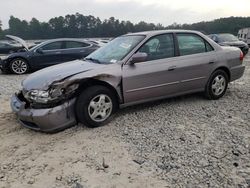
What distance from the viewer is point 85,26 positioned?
175 ft

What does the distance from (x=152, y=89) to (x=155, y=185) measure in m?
2.34

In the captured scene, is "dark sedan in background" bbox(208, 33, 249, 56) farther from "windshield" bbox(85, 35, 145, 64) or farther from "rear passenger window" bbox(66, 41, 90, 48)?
"windshield" bbox(85, 35, 145, 64)

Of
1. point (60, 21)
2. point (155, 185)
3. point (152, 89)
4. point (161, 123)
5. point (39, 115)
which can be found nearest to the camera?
point (155, 185)

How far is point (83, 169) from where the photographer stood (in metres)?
3.44

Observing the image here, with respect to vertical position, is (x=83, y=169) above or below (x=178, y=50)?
below

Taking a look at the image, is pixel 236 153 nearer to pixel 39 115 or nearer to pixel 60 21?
pixel 39 115

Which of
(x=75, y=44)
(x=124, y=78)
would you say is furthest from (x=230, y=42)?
(x=124, y=78)

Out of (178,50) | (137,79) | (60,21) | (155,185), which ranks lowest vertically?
(155,185)

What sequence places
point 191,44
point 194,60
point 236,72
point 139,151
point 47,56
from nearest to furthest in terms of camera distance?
point 139,151 < point 194,60 < point 191,44 < point 236,72 < point 47,56

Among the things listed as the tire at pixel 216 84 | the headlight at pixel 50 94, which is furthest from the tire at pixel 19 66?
the tire at pixel 216 84

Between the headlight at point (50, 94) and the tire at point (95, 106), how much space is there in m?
0.21

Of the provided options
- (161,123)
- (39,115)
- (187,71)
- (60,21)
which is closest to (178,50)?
(187,71)

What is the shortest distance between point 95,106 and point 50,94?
731 millimetres

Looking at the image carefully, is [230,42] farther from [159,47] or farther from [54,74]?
[54,74]
